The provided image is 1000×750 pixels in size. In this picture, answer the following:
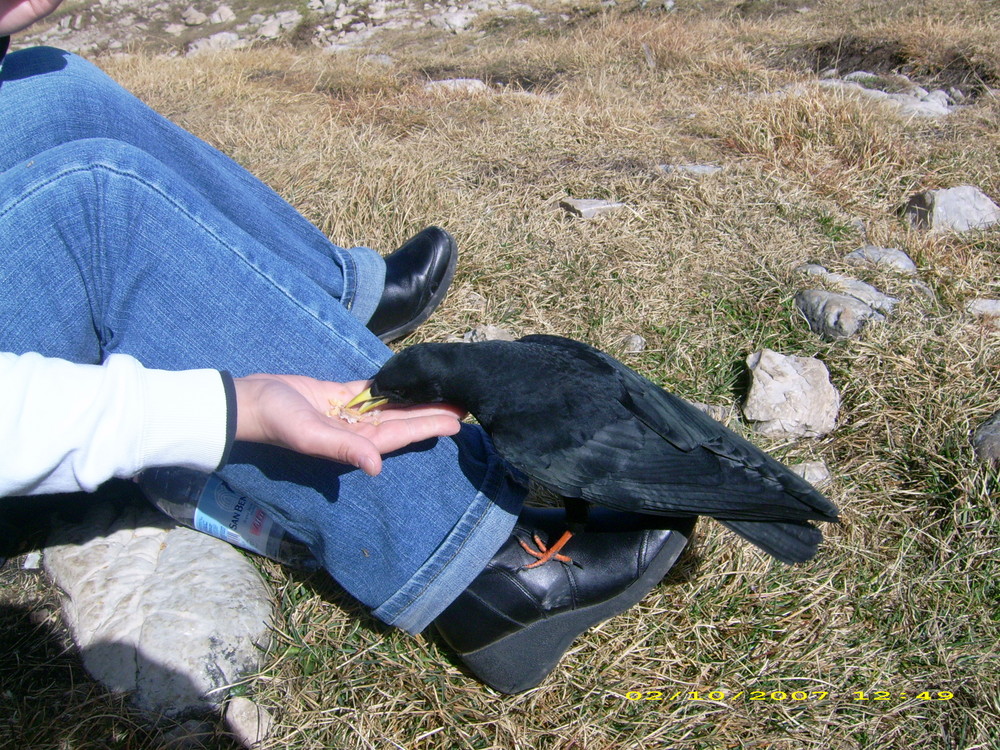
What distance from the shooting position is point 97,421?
1.45m

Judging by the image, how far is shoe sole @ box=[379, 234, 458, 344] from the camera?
315 centimetres

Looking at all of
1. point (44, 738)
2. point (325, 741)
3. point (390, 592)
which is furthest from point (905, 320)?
point (44, 738)

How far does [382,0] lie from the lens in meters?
12.7

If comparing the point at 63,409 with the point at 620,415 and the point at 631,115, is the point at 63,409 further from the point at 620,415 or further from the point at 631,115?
the point at 631,115

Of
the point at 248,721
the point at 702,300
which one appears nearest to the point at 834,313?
the point at 702,300

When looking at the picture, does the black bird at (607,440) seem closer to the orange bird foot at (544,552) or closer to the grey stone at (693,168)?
the orange bird foot at (544,552)

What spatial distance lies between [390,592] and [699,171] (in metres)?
3.48

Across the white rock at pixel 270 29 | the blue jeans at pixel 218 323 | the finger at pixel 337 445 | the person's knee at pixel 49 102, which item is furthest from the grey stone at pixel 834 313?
the white rock at pixel 270 29

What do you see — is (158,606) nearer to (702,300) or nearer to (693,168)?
(702,300)

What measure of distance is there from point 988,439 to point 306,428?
2.43m

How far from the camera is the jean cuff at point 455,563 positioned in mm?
1934

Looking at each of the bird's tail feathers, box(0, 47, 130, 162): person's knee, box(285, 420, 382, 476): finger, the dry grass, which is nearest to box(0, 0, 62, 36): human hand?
box(0, 47, 130, 162): person's knee

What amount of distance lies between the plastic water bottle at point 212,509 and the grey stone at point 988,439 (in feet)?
7.99

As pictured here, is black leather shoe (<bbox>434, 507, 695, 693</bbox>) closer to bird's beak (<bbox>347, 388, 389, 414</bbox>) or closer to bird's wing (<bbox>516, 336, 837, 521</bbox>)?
bird's wing (<bbox>516, 336, 837, 521</bbox>)
